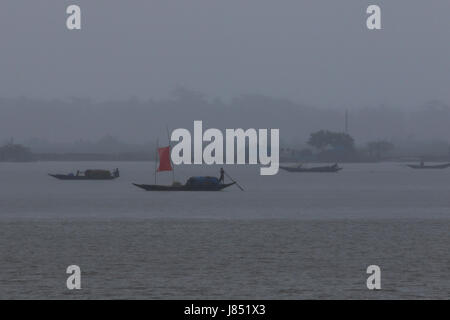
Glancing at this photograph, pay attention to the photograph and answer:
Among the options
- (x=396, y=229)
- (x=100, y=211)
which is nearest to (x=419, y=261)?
(x=396, y=229)

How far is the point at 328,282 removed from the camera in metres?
45.1

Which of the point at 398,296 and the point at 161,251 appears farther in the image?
the point at 161,251

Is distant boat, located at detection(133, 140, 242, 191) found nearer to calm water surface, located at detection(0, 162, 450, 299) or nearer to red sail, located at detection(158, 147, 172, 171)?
red sail, located at detection(158, 147, 172, 171)

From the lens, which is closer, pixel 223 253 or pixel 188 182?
pixel 223 253

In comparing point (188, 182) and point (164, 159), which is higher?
point (164, 159)

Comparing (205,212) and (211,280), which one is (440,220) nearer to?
(205,212)

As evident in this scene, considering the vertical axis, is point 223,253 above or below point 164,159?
below

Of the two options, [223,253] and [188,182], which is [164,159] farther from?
[223,253]

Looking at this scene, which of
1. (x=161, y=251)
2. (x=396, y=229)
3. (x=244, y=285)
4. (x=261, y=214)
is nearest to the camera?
(x=244, y=285)

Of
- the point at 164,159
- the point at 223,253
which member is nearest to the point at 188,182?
the point at 164,159

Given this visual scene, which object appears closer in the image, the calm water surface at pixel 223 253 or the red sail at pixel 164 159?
the calm water surface at pixel 223 253

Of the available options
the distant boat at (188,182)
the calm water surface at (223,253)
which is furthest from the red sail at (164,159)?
the calm water surface at (223,253)

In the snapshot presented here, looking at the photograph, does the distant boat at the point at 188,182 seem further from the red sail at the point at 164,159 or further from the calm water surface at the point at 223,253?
the calm water surface at the point at 223,253
